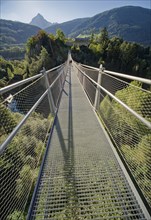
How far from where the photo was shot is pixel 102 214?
147cm

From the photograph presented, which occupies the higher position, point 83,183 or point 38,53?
point 38,53

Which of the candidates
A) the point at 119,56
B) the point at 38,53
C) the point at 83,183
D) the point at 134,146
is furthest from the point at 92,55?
the point at 83,183

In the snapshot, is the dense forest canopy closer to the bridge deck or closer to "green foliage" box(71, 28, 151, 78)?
"green foliage" box(71, 28, 151, 78)

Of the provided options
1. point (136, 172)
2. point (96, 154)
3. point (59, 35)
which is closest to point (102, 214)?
point (136, 172)

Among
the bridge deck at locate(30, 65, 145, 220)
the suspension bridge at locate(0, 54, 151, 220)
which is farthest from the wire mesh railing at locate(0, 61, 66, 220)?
the bridge deck at locate(30, 65, 145, 220)

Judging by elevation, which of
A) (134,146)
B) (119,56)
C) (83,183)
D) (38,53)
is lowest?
(83,183)

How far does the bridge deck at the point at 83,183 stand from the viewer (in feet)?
4.88

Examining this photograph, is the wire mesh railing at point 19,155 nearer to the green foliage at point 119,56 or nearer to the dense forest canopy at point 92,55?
the dense forest canopy at point 92,55

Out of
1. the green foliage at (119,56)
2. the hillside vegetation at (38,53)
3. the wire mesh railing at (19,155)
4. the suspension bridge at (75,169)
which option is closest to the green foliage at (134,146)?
the suspension bridge at (75,169)

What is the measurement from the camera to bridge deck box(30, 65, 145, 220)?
1.49 metres

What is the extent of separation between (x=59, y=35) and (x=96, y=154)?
61.4m

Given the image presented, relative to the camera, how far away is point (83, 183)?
1.82 meters

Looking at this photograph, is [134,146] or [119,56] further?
[119,56]

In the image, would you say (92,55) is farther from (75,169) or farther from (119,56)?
(75,169)
